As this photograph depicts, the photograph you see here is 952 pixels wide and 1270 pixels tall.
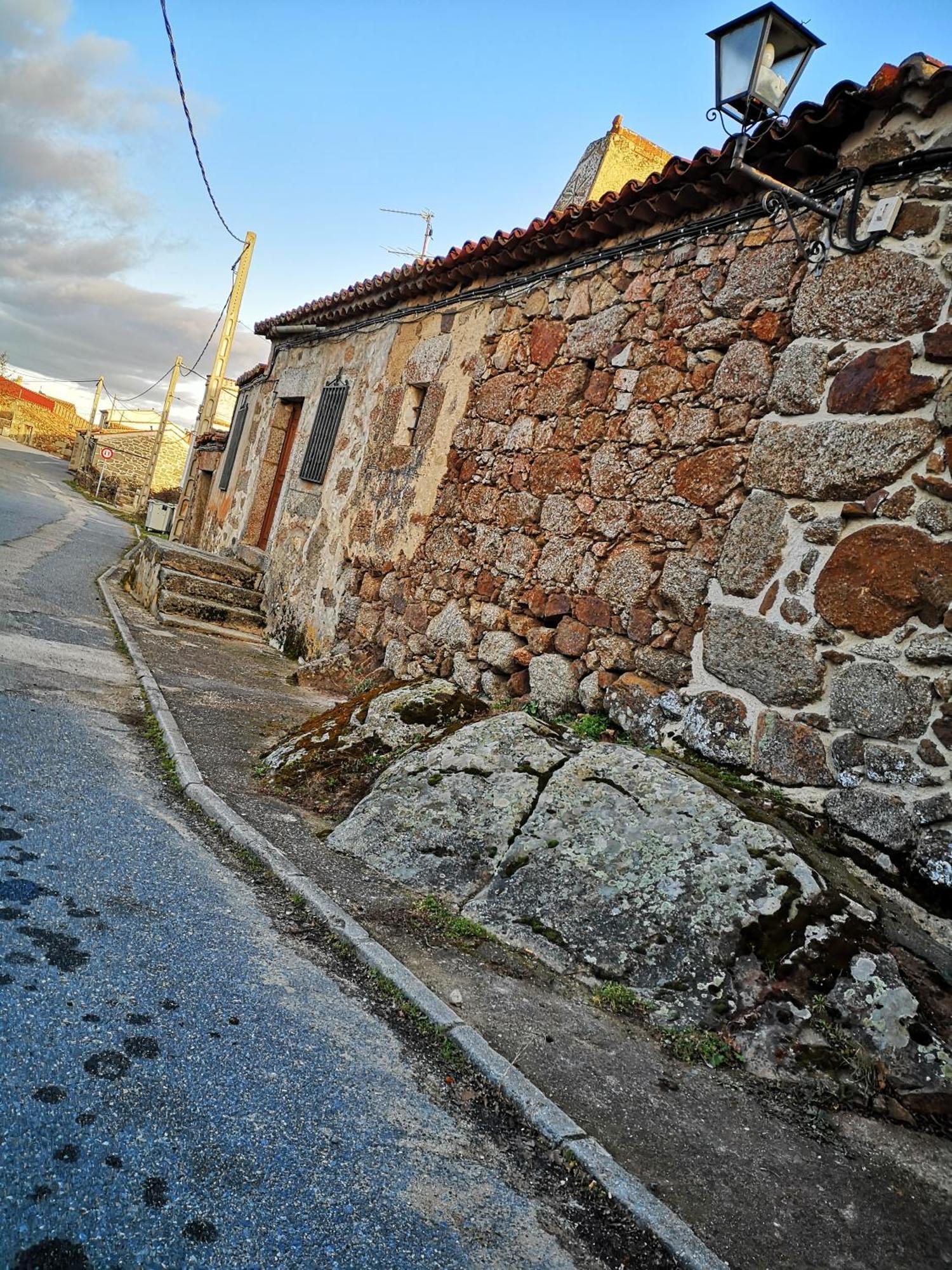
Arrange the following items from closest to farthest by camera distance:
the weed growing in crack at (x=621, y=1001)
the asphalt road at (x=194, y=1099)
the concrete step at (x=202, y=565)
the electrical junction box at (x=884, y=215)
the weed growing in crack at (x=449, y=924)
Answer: the asphalt road at (x=194, y=1099), the weed growing in crack at (x=621, y=1001), the weed growing in crack at (x=449, y=924), the electrical junction box at (x=884, y=215), the concrete step at (x=202, y=565)

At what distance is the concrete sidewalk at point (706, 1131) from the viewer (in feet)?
6.65

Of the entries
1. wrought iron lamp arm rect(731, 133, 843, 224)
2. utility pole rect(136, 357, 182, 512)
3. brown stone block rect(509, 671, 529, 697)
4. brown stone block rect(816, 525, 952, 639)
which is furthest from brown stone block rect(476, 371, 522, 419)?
utility pole rect(136, 357, 182, 512)

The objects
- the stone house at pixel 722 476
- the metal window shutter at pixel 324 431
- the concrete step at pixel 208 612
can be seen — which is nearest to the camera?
the stone house at pixel 722 476

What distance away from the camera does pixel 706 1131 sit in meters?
2.37

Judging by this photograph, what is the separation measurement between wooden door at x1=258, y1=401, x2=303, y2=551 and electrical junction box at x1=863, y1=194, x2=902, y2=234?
29.7ft

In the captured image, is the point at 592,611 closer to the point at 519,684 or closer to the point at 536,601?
the point at 536,601

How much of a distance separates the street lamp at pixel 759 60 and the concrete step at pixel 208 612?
7544mm

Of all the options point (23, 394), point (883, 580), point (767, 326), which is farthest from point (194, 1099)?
point (23, 394)

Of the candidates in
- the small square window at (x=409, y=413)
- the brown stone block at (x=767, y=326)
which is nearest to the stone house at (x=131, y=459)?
the small square window at (x=409, y=413)

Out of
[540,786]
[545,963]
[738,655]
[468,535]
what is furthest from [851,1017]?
[468,535]

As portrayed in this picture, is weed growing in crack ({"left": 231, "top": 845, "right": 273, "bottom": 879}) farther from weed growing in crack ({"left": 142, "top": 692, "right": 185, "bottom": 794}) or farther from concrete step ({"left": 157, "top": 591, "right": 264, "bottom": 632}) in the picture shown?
concrete step ({"left": 157, "top": 591, "right": 264, "bottom": 632})

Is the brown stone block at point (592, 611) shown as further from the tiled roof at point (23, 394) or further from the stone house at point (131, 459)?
the tiled roof at point (23, 394)

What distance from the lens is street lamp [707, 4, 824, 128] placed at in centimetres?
372

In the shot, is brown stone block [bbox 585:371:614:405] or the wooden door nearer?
brown stone block [bbox 585:371:614:405]
